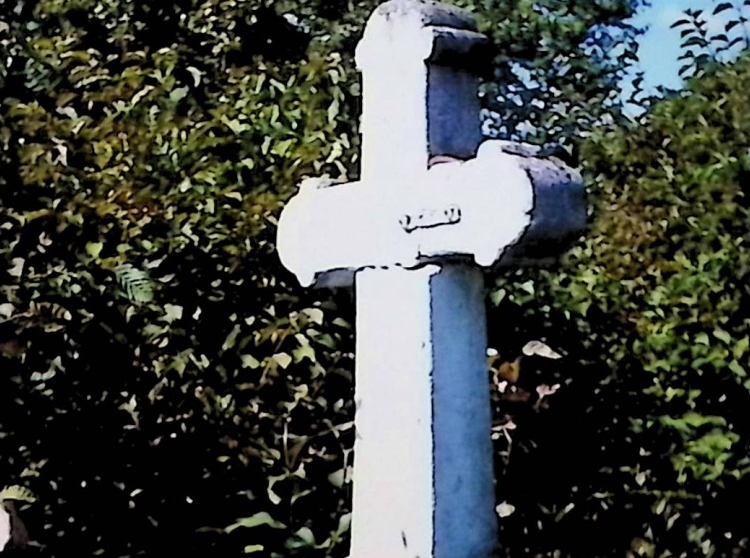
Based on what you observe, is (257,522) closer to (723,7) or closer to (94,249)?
(94,249)

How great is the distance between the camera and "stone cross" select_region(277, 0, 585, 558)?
6.24 feet

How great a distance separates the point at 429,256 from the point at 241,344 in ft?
1.80

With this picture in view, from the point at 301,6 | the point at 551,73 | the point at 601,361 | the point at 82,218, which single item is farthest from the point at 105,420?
the point at 551,73

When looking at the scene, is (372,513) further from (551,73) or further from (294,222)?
(551,73)

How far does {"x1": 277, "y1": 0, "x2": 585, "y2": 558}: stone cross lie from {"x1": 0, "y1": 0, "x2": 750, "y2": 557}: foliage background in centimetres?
33

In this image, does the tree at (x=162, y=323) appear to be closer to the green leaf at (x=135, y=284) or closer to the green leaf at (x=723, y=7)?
the green leaf at (x=135, y=284)

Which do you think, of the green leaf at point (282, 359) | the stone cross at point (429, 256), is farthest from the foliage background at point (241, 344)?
the stone cross at point (429, 256)

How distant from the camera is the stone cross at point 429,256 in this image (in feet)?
6.24

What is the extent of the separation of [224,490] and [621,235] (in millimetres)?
2073

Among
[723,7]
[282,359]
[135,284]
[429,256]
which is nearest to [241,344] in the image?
[282,359]

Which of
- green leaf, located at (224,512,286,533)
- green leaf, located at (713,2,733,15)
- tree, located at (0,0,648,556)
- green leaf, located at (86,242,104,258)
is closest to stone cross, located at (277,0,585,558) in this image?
green leaf, located at (224,512,286,533)

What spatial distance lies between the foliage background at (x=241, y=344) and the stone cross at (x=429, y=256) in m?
0.33

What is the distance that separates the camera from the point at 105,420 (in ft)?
7.57

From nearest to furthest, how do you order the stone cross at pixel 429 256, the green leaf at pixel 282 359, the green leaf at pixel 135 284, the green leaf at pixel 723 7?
the stone cross at pixel 429 256 → the green leaf at pixel 135 284 → the green leaf at pixel 282 359 → the green leaf at pixel 723 7
